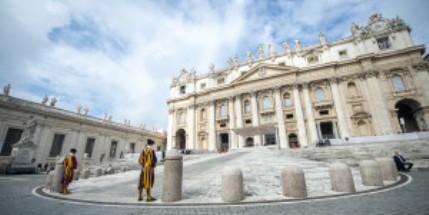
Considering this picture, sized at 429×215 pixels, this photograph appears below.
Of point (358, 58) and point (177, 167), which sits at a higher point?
point (358, 58)

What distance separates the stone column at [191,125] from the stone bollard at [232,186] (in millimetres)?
30760

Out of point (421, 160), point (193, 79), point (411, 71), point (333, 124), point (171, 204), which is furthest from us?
point (193, 79)

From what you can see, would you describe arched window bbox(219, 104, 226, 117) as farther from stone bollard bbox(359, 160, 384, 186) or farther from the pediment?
stone bollard bbox(359, 160, 384, 186)

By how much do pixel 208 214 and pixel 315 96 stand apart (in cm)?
3012

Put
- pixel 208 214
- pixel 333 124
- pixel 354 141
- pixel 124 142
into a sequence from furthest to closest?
1. pixel 124 142
2. pixel 333 124
3. pixel 354 141
4. pixel 208 214

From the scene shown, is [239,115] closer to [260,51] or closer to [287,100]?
[287,100]

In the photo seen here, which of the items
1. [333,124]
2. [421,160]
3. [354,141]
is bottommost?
[421,160]

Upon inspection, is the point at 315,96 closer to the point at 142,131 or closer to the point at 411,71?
the point at 411,71

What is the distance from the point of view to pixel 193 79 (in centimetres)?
4150

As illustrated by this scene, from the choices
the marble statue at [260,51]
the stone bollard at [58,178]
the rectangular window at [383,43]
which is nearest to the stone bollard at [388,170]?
the stone bollard at [58,178]

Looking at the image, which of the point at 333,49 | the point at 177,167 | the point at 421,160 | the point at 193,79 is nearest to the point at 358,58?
the point at 333,49

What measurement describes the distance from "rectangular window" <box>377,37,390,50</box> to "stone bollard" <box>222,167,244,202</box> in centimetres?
3509

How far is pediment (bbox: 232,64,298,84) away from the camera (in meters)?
31.1

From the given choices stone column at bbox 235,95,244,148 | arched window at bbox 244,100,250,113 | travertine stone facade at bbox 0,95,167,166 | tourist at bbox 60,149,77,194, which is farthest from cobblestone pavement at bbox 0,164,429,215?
arched window at bbox 244,100,250,113
